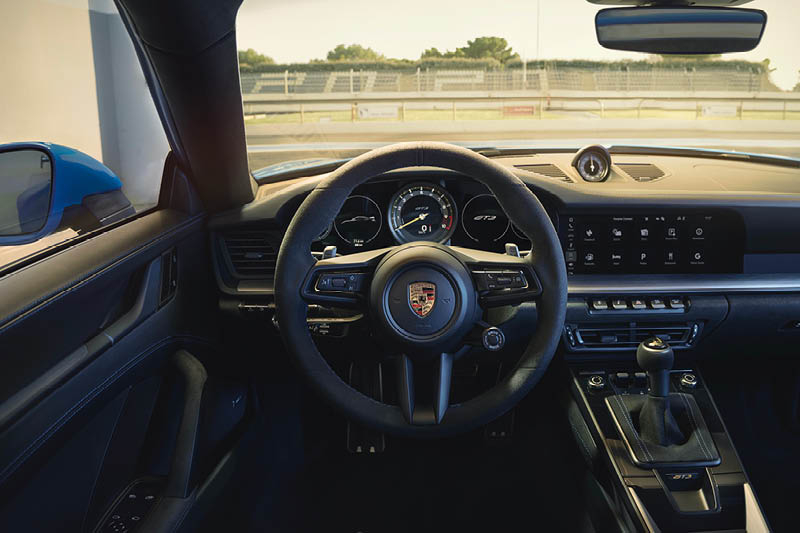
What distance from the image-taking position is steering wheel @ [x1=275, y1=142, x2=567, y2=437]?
1.75 meters

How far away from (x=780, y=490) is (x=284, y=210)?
2267 mm

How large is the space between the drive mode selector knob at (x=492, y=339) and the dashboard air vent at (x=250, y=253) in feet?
3.36

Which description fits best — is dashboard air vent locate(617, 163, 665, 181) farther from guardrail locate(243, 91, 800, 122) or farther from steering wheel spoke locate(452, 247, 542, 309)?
steering wheel spoke locate(452, 247, 542, 309)

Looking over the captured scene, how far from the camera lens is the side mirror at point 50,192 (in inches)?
66.1

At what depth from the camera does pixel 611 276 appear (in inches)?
98.0

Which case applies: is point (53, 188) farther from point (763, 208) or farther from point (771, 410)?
point (771, 410)

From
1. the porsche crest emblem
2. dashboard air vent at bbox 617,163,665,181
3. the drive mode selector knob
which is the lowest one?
the drive mode selector knob

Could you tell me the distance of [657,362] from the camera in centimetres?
221

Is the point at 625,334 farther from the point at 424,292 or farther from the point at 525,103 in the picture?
the point at 525,103

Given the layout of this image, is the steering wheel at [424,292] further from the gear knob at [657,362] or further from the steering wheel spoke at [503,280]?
the gear knob at [657,362]

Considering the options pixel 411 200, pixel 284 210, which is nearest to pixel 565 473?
pixel 411 200

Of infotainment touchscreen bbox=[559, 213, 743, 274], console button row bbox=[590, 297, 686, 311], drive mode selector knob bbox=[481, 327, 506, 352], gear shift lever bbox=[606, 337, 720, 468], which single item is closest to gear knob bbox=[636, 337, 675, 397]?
gear shift lever bbox=[606, 337, 720, 468]

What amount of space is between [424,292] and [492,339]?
22 cm

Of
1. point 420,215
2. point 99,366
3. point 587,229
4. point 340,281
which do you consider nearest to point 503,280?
point 340,281
